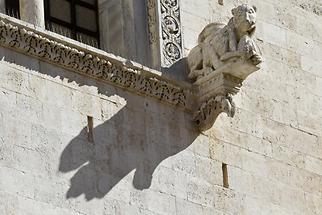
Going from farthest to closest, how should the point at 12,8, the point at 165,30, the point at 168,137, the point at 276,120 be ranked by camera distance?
the point at 276,120 → the point at 165,30 → the point at 168,137 → the point at 12,8

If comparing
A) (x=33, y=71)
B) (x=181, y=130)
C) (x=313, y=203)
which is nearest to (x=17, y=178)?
(x=33, y=71)

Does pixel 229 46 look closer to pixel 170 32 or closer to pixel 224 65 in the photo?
pixel 224 65

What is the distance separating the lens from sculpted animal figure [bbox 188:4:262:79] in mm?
17047

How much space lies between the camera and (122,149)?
16.6m

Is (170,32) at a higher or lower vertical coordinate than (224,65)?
higher

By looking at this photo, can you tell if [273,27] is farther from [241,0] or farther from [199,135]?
[199,135]

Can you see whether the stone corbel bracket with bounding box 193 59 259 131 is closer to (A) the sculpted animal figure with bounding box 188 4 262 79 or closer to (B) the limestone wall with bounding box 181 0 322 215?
(A) the sculpted animal figure with bounding box 188 4 262 79

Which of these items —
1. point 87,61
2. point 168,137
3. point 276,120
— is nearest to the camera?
point 87,61

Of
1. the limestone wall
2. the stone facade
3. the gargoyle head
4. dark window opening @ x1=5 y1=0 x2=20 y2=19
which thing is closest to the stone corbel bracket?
the stone facade

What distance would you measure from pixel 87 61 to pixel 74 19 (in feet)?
2.66

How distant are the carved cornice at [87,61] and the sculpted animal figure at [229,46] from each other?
0.32 metres

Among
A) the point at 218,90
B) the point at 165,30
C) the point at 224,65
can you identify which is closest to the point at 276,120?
the point at 218,90

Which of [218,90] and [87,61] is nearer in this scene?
[87,61]

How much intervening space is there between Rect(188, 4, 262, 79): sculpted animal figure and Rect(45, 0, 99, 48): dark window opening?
966 mm
